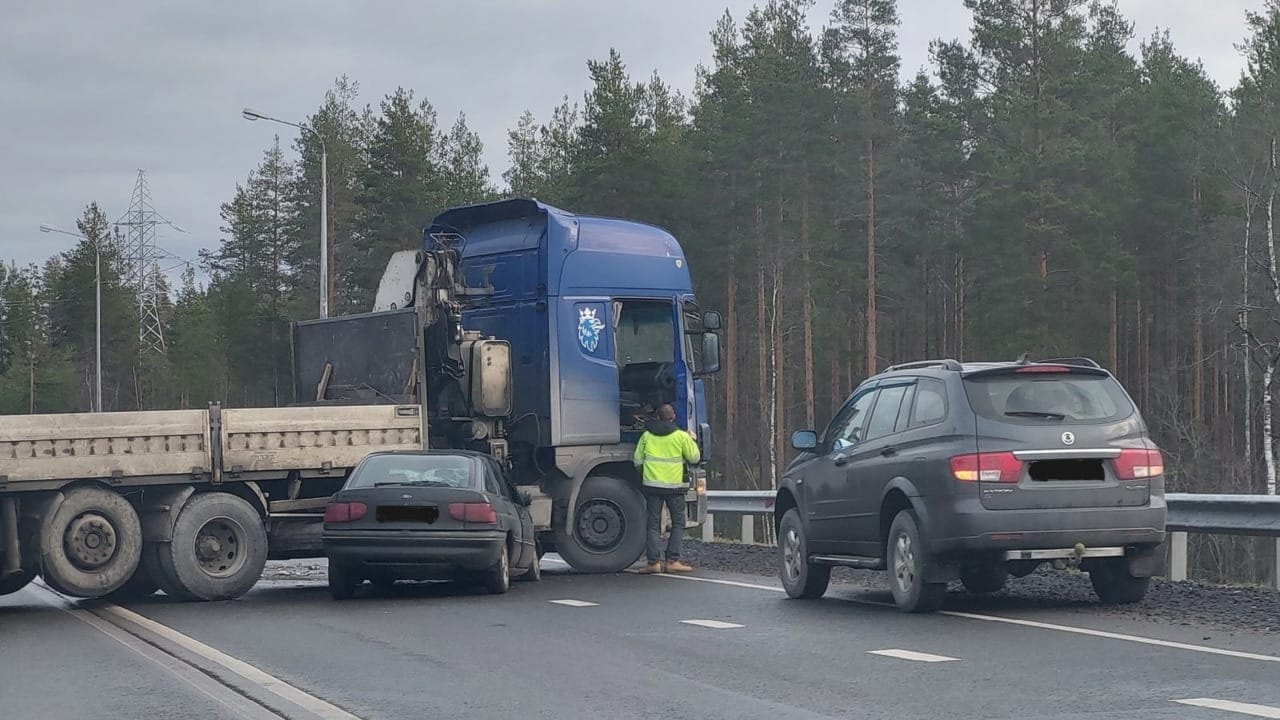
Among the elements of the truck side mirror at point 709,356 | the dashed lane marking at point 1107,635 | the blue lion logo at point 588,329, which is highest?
the blue lion logo at point 588,329

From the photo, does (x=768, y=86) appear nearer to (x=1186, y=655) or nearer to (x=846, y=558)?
(x=846, y=558)

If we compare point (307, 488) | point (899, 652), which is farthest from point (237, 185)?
point (899, 652)

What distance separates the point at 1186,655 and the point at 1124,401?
2.89m

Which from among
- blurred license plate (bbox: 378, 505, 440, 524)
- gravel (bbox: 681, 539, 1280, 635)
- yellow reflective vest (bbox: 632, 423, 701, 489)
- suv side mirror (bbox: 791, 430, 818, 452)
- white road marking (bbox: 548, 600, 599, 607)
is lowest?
white road marking (bbox: 548, 600, 599, 607)

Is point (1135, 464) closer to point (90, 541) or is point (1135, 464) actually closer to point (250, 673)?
point (250, 673)

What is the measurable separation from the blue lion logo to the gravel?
10.5 feet

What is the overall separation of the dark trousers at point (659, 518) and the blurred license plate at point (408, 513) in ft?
13.9

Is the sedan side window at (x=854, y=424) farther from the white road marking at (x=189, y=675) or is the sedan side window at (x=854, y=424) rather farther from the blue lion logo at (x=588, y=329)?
the white road marking at (x=189, y=675)

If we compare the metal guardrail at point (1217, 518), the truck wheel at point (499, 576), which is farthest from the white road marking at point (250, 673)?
the metal guardrail at point (1217, 518)

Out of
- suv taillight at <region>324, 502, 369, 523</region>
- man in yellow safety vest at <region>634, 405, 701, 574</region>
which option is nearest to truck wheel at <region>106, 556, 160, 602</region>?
suv taillight at <region>324, 502, 369, 523</region>

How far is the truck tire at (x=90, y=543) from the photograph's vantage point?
48.0 ft

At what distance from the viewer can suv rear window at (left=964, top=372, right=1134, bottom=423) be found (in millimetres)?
12164

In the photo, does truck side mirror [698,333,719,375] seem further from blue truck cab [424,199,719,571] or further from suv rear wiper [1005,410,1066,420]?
suv rear wiper [1005,410,1066,420]

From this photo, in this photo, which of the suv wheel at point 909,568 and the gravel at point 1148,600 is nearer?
the gravel at point 1148,600
